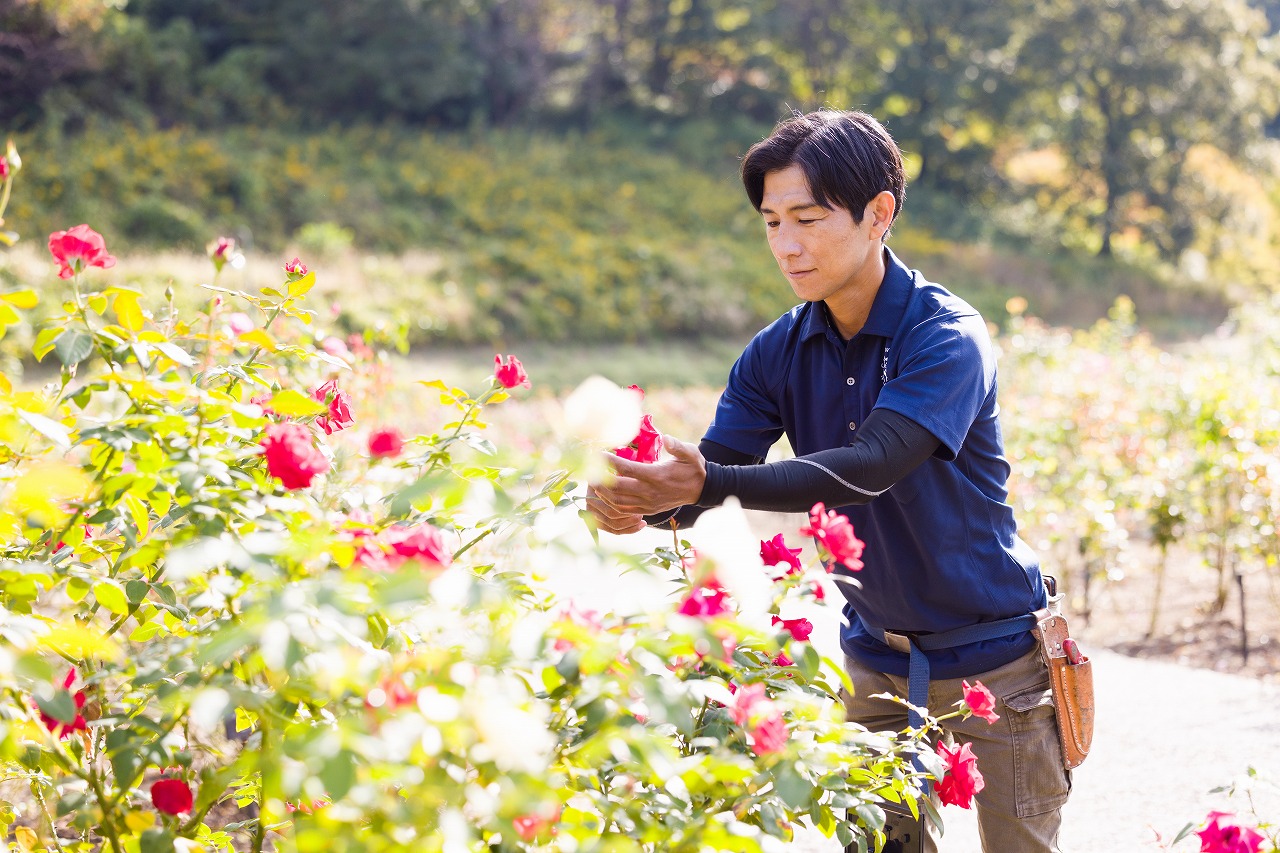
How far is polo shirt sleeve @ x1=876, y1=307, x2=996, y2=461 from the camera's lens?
Result: 1.72 metres

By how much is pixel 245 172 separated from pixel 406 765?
1626cm

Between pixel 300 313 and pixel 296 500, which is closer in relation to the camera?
pixel 296 500

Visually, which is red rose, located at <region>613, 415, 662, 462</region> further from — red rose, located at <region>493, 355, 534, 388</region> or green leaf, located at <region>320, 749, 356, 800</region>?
green leaf, located at <region>320, 749, 356, 800</region>

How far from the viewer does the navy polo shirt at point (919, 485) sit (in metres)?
1.92

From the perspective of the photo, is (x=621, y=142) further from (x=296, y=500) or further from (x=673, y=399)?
(x=296, y=500)

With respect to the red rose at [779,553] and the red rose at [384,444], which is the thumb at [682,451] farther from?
the red rose at [384,444]

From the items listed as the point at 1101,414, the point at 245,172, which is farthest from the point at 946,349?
the point at 245,172

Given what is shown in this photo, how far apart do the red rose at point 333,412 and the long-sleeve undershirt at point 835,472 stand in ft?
1.89

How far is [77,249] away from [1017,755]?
5.66 ft

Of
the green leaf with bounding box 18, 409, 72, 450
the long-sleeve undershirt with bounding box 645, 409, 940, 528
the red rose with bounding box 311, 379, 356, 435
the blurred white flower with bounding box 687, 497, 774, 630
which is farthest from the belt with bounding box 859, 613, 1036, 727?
the green leaf with bounding box 18, 409, 72, 450

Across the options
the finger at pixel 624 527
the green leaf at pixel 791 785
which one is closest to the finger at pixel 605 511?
the finger at pixel 624 527

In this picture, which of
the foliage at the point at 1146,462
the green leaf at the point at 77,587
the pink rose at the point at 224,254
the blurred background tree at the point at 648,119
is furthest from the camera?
the blurred background tree at the point at 648,119

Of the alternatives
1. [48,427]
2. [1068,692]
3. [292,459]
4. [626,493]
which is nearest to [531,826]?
[292,459]

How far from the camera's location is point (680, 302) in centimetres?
1630
